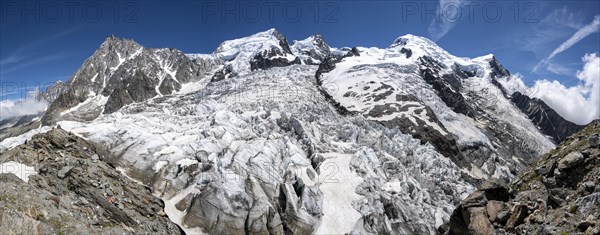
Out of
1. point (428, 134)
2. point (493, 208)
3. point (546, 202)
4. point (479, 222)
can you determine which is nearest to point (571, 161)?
point (546, 202)

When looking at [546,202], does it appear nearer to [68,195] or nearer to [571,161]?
[571,161]

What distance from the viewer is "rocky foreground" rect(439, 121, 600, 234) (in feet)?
44.8

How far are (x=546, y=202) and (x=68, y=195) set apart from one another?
42976mm

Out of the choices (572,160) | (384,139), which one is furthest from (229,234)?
(384,139)

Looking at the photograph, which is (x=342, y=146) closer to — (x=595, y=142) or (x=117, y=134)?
(x=117, y=134)

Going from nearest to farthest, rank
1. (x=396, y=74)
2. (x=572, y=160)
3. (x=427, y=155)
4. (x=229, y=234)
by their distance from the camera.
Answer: (x=572, y=160) → (x=229, y=234) → (x=427, y=155) → (x=396, y=74)

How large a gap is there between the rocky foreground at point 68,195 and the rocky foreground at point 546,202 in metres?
31.5

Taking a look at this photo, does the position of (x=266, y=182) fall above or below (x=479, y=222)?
above

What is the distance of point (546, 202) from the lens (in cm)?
1579

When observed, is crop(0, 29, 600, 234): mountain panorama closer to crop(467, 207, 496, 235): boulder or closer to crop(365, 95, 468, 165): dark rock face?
crop(467, 207, 496, 235): boulder

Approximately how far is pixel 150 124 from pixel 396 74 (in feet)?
485

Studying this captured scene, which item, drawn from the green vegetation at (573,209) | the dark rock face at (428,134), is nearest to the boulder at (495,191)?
the green vegetation at (573,209)

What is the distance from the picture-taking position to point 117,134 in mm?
62062

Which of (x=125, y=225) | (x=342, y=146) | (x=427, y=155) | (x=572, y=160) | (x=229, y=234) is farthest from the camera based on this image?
(x=427, y=155)
